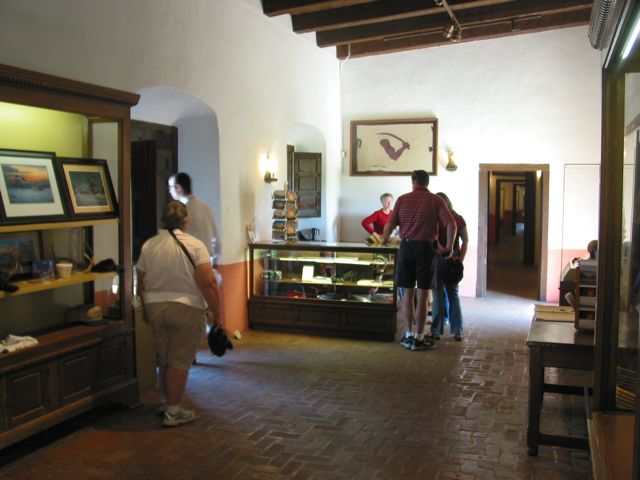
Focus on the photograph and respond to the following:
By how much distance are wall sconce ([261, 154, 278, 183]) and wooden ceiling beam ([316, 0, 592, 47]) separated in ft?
8.29

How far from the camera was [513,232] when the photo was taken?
23500 mm

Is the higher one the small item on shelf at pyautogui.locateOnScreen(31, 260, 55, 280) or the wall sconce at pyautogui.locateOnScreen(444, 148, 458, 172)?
the wall sconce at pyautogui.locateOnScreen(444, 148, 458, 172)

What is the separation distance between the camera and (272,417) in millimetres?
4730

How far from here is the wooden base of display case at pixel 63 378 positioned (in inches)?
155

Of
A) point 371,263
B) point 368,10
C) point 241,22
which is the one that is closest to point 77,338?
point 371,263

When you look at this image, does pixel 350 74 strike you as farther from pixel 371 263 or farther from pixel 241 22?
pixel 371 263

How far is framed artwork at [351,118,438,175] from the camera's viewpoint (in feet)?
34.3

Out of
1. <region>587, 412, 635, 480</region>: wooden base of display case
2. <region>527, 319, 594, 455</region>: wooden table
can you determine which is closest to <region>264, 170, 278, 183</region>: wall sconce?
<region>527, 319, 594, 455</region>: wooden table

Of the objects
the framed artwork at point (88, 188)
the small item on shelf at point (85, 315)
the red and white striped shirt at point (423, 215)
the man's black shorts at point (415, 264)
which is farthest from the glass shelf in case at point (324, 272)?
the small item on shelf at point (85, 315)

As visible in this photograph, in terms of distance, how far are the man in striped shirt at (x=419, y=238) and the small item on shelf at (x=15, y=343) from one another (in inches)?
151

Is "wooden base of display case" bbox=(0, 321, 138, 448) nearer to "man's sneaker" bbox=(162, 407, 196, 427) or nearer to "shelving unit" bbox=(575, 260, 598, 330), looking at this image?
"man's sneaker" bbox=(162, 407, 196, 427)

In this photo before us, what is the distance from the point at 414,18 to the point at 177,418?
680 cm

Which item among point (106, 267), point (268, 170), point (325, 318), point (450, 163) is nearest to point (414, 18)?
point (450, 163)

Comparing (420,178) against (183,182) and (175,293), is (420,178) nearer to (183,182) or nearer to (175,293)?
(183,182)
